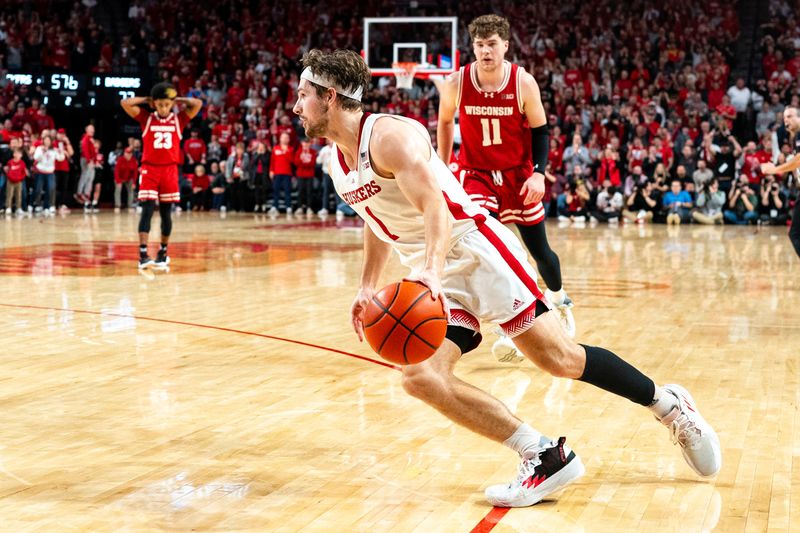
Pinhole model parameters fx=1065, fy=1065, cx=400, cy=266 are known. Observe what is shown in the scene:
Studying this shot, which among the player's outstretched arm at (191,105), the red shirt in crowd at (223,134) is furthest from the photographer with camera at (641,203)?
the player's outstretched arm at (191,105)

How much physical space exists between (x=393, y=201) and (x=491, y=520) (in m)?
1.11

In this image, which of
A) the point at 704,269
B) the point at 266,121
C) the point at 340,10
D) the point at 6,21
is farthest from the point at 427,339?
the point at 6,21

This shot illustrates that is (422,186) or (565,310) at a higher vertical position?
(422,186)

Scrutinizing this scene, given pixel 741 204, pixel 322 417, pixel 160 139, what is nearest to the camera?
pixel 322 417

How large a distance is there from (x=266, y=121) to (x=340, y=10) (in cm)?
475

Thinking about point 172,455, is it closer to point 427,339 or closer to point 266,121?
point 427,339

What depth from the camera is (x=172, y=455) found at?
13.5 ft

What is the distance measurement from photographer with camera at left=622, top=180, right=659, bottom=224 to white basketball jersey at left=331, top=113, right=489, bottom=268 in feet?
55.3

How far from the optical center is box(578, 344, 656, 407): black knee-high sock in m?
3.76

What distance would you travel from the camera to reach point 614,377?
12.4ft

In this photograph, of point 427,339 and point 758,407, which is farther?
point 758,407

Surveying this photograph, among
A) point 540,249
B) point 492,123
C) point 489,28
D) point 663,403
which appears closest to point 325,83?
point 663,403

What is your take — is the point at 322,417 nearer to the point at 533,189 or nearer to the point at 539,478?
the point at 539,478

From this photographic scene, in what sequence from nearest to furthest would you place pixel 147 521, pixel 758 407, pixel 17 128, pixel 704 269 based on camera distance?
pixel 147 521, pixel 758 407, pixel 704 269, pixel 17 128
